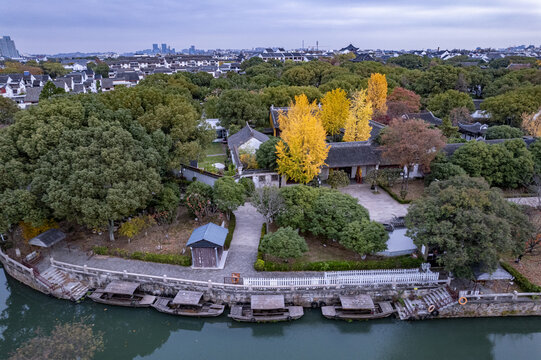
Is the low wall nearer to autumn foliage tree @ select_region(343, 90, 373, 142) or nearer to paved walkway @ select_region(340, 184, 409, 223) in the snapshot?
paved walkway @ select_region(340, 184, 409, 223)

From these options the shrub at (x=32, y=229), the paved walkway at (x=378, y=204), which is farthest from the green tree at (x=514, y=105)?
the shrub at (x=32, y=229)

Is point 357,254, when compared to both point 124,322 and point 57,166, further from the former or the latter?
point 57,166

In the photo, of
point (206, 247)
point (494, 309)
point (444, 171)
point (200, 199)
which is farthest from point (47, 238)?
point (444, 171)

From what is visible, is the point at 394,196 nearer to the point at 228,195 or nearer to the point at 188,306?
the point at 228,195


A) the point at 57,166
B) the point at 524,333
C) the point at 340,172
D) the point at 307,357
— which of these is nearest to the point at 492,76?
the point at 340,172

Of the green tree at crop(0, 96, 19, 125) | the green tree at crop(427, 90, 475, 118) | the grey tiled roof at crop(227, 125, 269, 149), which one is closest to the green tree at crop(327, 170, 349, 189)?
the grey tiled roof at crop(227, 125, 269, 149)
